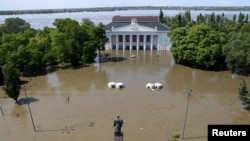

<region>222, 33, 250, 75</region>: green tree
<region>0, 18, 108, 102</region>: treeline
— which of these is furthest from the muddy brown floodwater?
<region>0, 18, 108, 102</region>: treeline

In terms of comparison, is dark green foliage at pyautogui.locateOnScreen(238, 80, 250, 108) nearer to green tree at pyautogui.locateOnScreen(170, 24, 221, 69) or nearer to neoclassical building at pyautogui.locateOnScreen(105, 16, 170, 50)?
green tree at pyautogui.locateOnScreen(170, 24, 221, 69)

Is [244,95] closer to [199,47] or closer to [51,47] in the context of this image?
[199,47]

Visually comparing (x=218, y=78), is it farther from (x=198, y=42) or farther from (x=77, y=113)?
(x=77, y=113)

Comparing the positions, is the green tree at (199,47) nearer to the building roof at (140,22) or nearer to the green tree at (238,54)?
the green tree at (238,54)

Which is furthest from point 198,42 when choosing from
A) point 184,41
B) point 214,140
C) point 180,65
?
point 214,140

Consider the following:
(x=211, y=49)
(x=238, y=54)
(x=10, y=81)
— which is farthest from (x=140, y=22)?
(x=10, y=81)
